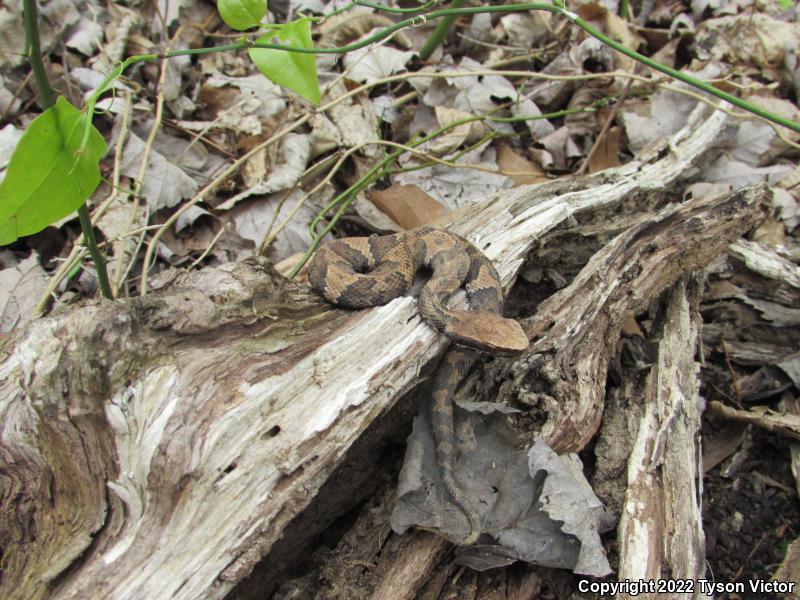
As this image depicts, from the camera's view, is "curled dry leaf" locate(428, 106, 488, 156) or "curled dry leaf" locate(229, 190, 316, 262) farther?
"curled dry leaf" locate(428, 106, 488, 156)

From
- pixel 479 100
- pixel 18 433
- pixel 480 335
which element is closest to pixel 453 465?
pixel 480 335

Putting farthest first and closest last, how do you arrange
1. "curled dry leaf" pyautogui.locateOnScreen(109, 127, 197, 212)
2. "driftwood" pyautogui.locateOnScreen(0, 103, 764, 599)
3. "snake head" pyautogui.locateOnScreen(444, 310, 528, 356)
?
"curled dry leaf" pyautogui.locateOnScreen(109, 127, 197, 212)
"snake head" pyautogui.locateOnScreen(444, 310, 528, 356)
"driftwood" pyautogui.locateOnScreen(0, 103, 764, 599)

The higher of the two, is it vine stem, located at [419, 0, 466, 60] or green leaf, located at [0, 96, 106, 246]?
green leaf, located at [0, 96, 106, 246]

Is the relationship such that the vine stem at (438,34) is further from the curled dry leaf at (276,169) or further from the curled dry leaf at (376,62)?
the curled dry leaf at (276,169)

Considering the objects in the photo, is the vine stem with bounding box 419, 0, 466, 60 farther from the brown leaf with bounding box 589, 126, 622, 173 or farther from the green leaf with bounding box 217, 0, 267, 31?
the green leaf with bounding box 217, 0, 267, 31

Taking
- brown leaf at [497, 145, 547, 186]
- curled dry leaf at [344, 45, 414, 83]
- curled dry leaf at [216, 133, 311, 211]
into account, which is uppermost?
curled dry leaf at [344, 45, 414, 83]

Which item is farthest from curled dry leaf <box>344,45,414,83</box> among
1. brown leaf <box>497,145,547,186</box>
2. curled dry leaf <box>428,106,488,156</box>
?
brown leaf <box>497,145,547,186</box>

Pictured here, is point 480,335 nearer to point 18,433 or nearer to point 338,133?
point 18,433

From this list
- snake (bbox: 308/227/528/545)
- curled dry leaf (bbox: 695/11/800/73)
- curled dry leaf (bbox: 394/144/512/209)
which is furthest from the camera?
curled dry leaf (bbox: 695/11/800/73)
